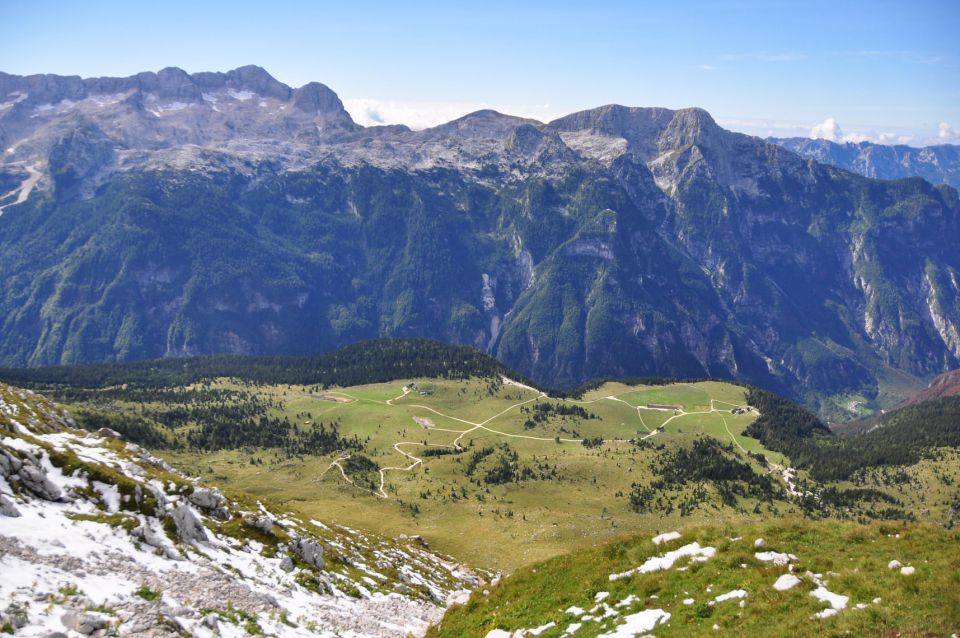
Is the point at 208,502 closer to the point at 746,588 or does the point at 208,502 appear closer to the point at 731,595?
the point at 731,595

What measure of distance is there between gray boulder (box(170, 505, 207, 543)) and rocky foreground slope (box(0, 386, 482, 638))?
0.12m

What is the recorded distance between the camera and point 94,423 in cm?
18950

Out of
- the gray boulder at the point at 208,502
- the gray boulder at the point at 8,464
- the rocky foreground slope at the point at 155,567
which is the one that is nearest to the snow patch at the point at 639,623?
the rocky foreground slope at the point at 155,567

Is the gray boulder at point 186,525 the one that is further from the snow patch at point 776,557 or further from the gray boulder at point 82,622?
the snow patch at point 776,557

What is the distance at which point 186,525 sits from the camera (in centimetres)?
5262

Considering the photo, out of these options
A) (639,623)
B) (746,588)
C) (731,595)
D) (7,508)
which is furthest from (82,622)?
(746,588)

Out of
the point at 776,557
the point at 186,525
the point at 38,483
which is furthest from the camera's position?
the point at 186,525

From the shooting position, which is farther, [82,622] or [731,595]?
[731,595]

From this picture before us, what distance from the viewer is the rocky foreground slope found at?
33.7 metres

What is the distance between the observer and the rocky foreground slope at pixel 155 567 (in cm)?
3372

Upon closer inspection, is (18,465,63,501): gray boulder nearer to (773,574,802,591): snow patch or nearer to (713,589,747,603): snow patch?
(713,589,747,603): snow patch

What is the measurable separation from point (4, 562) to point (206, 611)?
1178 cm

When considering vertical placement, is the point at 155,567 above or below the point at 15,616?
below

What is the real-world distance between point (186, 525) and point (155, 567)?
32.2ft
